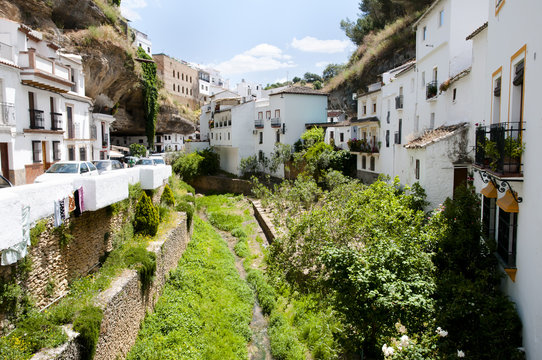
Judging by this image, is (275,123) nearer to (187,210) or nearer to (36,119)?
(187,210)

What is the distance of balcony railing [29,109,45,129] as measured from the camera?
1828 centimetres

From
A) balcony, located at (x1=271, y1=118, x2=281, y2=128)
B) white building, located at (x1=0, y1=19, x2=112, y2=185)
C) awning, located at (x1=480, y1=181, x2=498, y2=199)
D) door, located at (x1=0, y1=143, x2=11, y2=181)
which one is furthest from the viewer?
balcony, located at (x1=271, y1=118, x2=281, y2=128)

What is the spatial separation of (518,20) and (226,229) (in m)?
22.3

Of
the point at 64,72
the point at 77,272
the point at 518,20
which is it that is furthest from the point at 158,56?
the point at 518,20

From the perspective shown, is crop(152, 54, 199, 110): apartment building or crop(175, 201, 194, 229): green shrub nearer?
crop(175, 201, 194, 229): green shrub

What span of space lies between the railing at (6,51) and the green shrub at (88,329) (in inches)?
594

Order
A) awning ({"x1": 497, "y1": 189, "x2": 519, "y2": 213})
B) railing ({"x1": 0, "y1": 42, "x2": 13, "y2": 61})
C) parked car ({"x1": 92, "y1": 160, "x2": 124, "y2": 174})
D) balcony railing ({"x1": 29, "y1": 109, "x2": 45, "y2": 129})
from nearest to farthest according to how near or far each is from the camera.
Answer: awning ({"x1": 497, "y1": 189, "x2": 519, "y2": 213}) < railing ({"x1": 0, "y1": 42, "x2": 13, "y2": 61}) < balcony railing ({"x1": 29, "y1": 109, "x2": 45, "y2": 129}) < parked car ({"x1": 92, "y1": 160, "x2": 124, "y2": 174})

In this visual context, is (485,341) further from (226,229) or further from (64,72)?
(64,72)

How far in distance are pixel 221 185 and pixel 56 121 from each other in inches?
796

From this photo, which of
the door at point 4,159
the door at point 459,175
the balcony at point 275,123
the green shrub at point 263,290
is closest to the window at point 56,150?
the door at point 4,159

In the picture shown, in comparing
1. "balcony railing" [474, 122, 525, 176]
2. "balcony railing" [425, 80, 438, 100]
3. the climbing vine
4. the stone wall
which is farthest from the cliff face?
"balcony railing" [474, 122, 525, 176]

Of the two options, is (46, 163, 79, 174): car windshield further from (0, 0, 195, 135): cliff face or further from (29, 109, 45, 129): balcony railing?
(0, 0, 195, 135): cliff face

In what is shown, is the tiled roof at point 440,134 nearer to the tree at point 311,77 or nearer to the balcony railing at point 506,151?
the balcony railing at point 506,151

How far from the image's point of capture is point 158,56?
57.4 metres
